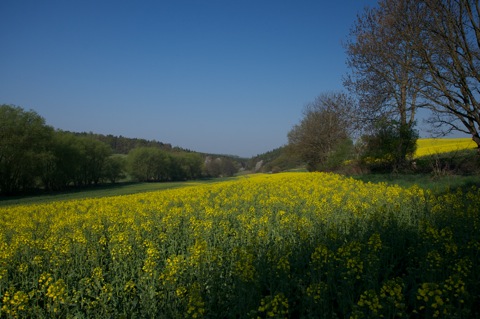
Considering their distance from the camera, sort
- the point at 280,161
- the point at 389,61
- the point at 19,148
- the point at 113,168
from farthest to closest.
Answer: the point at 280,161
the point at 113,168
the point at 19,148
the point at 389,61

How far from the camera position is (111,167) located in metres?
63.6

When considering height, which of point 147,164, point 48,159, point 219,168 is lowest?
point 219,168

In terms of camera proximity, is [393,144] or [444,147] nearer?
[393,144]

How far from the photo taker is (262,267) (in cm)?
486

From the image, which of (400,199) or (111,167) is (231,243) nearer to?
(400,199)

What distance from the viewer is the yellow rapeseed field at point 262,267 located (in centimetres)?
376

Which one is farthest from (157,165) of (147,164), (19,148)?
(19,148)

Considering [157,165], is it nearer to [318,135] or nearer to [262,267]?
[318,135]

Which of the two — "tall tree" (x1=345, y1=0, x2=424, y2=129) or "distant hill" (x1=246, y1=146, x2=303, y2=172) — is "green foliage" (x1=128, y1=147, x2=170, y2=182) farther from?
"tall tree" (x1=345, y1=0, x2=424, y2=129)

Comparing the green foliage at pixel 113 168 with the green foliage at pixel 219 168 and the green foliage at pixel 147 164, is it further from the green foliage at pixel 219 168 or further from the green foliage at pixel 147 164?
the green foliage at pixel 219 168

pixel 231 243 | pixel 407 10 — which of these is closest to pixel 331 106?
pixel 407 10

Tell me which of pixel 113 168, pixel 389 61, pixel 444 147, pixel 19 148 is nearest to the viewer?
pixel 389 61

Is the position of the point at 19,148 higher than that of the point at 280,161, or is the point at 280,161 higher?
the point at 19,148

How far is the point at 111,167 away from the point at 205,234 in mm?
62141
